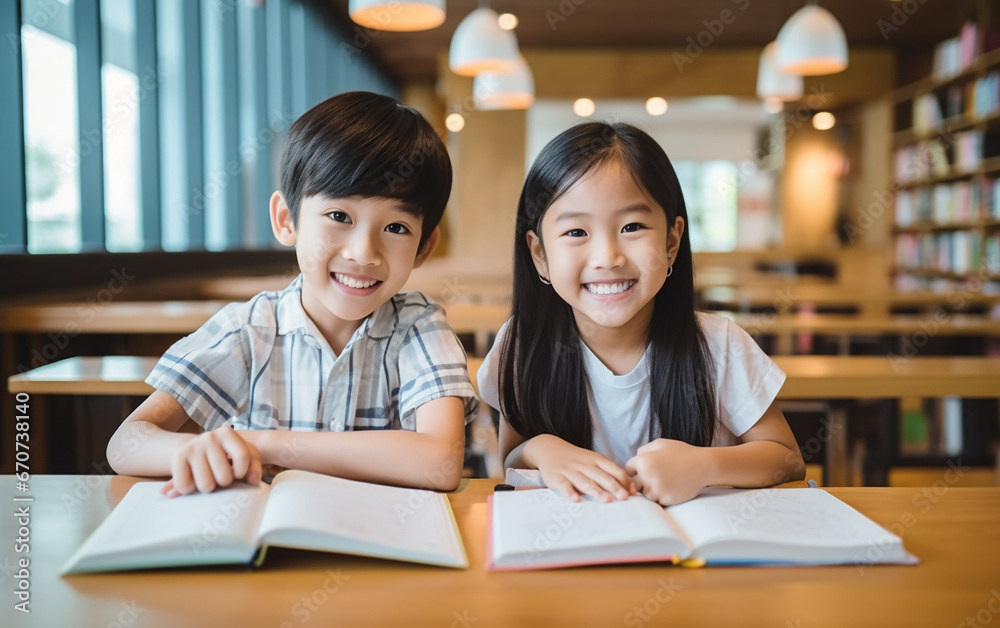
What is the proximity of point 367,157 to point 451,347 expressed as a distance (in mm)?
310

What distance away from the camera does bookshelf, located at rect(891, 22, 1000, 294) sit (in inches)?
226

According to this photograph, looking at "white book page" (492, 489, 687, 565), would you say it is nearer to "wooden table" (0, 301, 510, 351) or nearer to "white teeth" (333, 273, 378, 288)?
"white teeth" (333, 273, 378, 288)

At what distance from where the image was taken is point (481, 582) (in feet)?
2.43

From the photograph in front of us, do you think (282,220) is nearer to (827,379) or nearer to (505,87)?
(827,379)

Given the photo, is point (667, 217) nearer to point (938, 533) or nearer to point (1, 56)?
point (938, 533)

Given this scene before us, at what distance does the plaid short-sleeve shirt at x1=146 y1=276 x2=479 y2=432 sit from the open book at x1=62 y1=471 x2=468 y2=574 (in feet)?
1.02

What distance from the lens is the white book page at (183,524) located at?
74 cm

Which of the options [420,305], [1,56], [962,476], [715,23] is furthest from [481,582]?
[715,23]

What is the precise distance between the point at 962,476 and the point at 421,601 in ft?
10.3

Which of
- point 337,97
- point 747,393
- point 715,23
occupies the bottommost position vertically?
point 747,393

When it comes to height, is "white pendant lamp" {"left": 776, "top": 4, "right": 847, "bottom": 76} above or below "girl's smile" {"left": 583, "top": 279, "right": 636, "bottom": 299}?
above

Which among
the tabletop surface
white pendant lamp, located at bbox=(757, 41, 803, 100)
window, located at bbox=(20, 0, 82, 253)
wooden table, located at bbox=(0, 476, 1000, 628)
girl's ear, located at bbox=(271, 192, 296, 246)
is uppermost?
white pendant lamp, located at bbox=(757, 41, 803, 100)

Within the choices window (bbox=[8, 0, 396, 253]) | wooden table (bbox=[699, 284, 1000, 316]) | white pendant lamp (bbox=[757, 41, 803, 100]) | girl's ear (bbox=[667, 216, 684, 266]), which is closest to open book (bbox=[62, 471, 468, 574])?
girl's ear (bbox=[667, 216, 684, 266])

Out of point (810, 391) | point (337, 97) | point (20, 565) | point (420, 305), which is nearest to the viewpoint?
point (20, 565)
